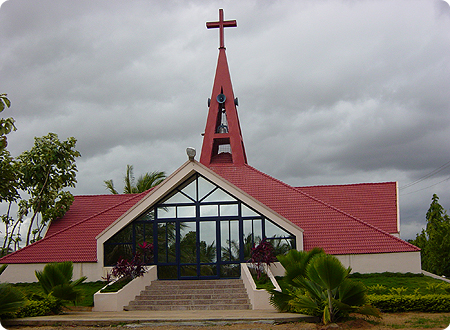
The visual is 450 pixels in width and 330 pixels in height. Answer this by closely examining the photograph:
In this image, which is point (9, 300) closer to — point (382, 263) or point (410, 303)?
point (410, 303)

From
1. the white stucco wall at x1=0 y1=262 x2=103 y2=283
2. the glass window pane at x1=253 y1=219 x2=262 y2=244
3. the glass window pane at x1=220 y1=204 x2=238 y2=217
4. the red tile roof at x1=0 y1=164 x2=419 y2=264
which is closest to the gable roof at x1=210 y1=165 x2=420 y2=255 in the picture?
the red tile roof at x1=0 y1=164 x2=419 y2=264

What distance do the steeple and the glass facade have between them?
6142 millimetres

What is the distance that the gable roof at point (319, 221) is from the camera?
64.3 ft

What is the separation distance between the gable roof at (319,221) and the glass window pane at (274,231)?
1101 millimetres

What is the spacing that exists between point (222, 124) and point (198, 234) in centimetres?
1004

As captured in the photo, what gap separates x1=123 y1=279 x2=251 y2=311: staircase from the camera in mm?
16141

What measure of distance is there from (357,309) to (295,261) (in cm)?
247

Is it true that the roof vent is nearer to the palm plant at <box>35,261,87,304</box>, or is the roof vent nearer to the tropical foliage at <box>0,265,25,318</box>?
the palm plant at <box>35,261,87,304</box>

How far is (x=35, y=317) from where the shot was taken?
42.0 ft

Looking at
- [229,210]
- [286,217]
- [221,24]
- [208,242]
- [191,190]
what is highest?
[221,24]

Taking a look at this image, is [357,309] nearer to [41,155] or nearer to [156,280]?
[156,280]

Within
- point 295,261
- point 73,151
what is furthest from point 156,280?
point 73,151

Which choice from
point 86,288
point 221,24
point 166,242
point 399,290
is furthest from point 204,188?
point 221,24

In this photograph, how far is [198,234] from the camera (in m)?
19.8
